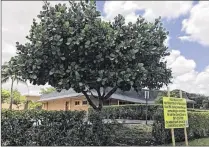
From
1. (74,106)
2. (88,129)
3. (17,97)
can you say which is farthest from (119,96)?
(88,129)

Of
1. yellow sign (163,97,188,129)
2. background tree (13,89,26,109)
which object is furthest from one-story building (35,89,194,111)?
yellow sign (163,97,188,129)

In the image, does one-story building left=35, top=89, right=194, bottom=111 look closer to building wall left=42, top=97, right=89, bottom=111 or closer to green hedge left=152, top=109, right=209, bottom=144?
building wall left=42, top=97, right=89, bottom=111

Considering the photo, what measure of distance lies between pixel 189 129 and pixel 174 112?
4454mm

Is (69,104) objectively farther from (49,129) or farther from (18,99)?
(49,129)

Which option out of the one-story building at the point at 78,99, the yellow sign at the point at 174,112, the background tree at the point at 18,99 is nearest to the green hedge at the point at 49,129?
the yellow sign at the point at 174,112

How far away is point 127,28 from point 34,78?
341 centimetres

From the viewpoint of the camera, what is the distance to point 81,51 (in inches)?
361

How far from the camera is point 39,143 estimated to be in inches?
379

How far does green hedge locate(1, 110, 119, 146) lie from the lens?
31.5ft

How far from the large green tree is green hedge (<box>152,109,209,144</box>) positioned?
2.31 meters

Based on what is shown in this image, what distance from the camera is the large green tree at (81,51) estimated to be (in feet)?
29.6

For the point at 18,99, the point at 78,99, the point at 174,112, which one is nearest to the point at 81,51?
the point at 174,112

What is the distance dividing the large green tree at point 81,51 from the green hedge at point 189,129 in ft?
7.58

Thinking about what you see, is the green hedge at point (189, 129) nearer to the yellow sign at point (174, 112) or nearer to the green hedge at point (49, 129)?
the yellow sign at point (174, 112)
